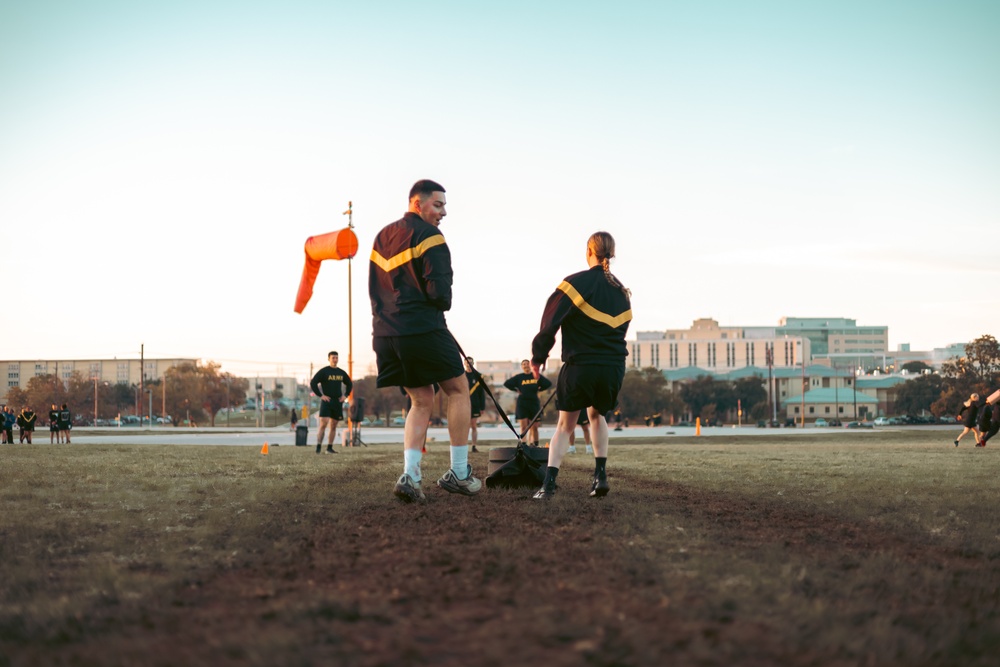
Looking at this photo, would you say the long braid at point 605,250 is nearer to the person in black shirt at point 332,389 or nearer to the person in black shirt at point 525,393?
the person in black shirt at point 525,393

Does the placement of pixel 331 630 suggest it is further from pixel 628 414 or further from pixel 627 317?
pixel 628 414

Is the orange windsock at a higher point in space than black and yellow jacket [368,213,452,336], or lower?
higher

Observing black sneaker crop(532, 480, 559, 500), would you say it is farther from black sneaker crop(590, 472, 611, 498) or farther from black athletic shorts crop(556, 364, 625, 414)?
black athletic shorts crop(556, 364, 625, 414)

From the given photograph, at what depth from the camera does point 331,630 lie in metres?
2.47

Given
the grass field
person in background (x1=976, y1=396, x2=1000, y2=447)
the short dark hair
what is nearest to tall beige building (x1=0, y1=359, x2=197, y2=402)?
person in background (x1=976, y1=396, x2=1000, y2=447)

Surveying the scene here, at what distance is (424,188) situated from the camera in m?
6.27

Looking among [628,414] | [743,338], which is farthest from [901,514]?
[743,338]

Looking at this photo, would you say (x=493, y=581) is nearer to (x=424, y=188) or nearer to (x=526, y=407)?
(x=424, y=188)

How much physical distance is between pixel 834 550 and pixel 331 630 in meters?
2.54

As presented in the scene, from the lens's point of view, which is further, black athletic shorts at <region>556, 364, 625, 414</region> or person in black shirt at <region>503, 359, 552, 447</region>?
person in black shirt at <region>503, 359, 552, 447</region>

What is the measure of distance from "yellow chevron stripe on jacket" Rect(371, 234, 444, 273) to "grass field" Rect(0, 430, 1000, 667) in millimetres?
1544

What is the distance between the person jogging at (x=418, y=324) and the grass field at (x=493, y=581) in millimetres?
379

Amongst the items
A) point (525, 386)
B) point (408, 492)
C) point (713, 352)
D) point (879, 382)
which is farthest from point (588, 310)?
point (713, 352)

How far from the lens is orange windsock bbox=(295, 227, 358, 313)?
19753 mm
